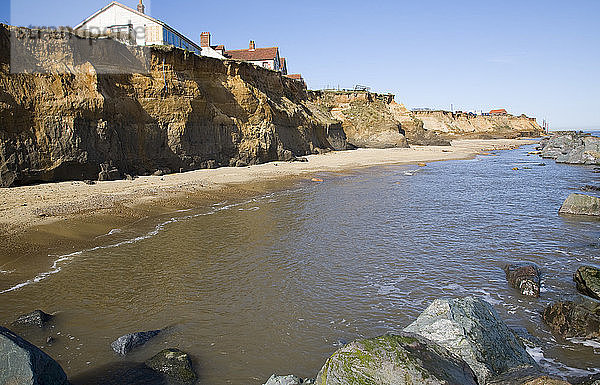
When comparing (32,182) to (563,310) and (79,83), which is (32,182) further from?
(563,310)

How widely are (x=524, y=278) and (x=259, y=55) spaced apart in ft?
159

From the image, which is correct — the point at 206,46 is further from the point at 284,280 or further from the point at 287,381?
the point at 287,381

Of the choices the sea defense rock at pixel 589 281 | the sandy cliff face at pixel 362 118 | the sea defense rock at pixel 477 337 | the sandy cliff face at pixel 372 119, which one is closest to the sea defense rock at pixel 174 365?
the sea defense rock at pixel 477 337

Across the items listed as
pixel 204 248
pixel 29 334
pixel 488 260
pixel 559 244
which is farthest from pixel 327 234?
pixel 29 334

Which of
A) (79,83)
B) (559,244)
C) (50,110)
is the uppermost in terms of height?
(79,83)

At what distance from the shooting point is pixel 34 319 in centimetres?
588

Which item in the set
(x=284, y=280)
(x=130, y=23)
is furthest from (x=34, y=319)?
(x=130, y=23)

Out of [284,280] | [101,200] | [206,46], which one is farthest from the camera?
[206,46]

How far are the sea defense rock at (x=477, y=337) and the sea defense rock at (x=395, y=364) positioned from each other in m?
0.57

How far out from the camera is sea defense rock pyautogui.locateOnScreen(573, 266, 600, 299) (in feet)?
22.9

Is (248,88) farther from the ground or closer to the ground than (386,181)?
farther from the ground

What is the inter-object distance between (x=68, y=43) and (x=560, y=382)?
63.4 ft

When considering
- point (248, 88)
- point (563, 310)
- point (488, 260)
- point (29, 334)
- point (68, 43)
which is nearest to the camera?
point (29, 334)

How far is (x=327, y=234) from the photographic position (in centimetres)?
1140
